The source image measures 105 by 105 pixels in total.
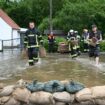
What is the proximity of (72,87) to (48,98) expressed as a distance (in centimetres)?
68

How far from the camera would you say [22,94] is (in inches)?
403

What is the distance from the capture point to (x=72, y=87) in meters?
10.4

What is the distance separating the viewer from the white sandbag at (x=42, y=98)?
394 inches

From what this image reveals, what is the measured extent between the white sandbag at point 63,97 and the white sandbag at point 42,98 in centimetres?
11

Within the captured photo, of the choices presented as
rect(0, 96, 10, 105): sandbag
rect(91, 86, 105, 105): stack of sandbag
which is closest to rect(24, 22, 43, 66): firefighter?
rect(0, 96, 10, 105): sandbag

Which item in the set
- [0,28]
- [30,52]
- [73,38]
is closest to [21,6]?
[0,28]

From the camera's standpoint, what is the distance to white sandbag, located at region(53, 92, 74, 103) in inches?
396

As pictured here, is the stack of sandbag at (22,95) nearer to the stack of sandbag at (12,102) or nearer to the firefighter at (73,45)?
the stack of sandbag at (12,102)

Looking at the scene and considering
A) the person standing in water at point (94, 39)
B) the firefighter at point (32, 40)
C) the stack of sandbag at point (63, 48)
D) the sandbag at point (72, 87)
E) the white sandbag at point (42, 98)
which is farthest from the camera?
the stack of sandbag at point (63, 48)

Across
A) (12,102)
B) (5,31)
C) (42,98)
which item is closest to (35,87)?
(42,98)

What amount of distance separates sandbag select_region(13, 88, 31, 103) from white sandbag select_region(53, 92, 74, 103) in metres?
0.58

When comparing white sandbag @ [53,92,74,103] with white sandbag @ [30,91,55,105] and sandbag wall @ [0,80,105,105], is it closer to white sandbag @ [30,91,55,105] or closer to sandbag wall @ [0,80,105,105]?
sandbag wall @ [0,80,105,105]

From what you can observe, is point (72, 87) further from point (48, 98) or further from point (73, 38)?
point (73, 38)

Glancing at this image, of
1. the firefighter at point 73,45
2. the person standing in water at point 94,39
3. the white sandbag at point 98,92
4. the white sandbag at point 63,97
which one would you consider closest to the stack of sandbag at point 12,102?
the white sandbag at point 63,97
